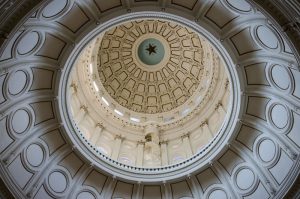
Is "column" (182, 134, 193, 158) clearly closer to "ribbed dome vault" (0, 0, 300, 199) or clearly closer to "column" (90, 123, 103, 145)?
"ribbed dome vault" (0, 0, 300, 199)

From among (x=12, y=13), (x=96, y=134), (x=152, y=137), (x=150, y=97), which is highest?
(x=150, y=97)

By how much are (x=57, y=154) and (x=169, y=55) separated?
16.4 m

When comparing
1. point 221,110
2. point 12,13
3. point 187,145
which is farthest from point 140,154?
point 12,13

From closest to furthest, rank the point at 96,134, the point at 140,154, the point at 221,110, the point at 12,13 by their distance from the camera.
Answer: the point at 12,13 < the point at 221,110 < the point at 96,134 < the point at 140,154

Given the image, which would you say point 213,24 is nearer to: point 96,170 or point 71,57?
point 71,57

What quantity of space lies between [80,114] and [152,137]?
246 inches

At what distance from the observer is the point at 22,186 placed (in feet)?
67.5

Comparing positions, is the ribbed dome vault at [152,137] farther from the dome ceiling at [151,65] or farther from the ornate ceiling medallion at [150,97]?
the dome ceiling at [151,65]

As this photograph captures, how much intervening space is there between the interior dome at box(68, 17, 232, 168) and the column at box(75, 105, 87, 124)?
8 centimetres

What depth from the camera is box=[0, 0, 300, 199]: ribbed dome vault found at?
18.6 metres

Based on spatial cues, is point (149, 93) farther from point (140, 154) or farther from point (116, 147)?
point (116, 147)

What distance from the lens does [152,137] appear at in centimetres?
2958

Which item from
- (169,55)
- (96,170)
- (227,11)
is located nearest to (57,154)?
(96,170)

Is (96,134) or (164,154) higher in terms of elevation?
(96,134)
